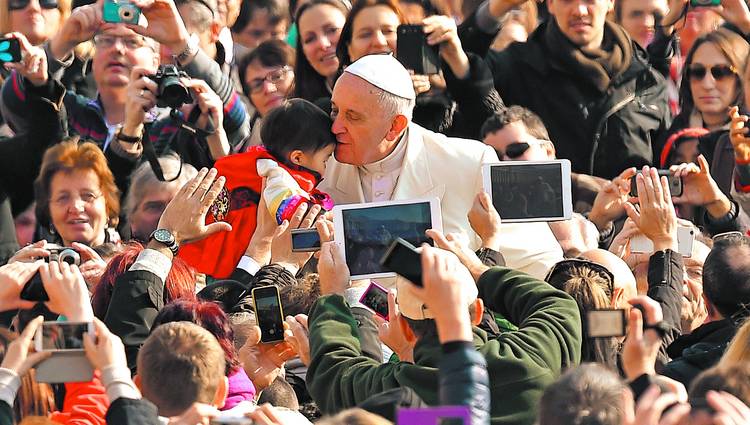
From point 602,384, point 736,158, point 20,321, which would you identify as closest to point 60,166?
point 20,321

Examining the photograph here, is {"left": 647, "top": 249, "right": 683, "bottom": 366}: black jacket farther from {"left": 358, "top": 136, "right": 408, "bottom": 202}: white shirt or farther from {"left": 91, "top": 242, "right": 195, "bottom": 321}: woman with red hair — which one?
{"left": 91, "top": 242, "right": 195, "bottom": 321}: woman with red hair

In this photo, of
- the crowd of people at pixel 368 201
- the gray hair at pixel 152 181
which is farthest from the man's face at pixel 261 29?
the gray hair at pixel 152 181

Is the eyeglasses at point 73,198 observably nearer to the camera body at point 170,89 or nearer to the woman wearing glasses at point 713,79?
the camera body at point 170,89

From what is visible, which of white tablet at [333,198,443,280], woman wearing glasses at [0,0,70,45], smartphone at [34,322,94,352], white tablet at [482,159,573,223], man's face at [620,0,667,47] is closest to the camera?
smartphone at [34,322,94,352]

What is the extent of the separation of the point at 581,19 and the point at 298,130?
2280mm

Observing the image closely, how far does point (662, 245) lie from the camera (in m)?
7.55

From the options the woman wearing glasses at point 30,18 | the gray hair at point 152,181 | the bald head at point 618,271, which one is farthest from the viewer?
the woman wearing glasses at point 30,18

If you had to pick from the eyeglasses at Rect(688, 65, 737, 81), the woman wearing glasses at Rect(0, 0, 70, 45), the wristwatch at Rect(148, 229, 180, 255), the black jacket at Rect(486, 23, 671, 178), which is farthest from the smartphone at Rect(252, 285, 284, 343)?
the woman wearing glasses at Rect(0, 0, 70, 45)

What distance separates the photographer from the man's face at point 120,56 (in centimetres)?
1019

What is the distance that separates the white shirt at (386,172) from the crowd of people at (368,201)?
0.4 inches

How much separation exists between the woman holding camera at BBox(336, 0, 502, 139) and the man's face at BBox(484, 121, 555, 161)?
542 mm

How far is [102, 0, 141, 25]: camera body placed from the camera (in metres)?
9.43

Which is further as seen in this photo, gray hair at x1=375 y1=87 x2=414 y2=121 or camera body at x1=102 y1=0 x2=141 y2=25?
camera body at x1=102 y1=0 x2=141 y2=25

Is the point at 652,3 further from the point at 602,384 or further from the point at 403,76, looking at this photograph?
the point at 602,384
